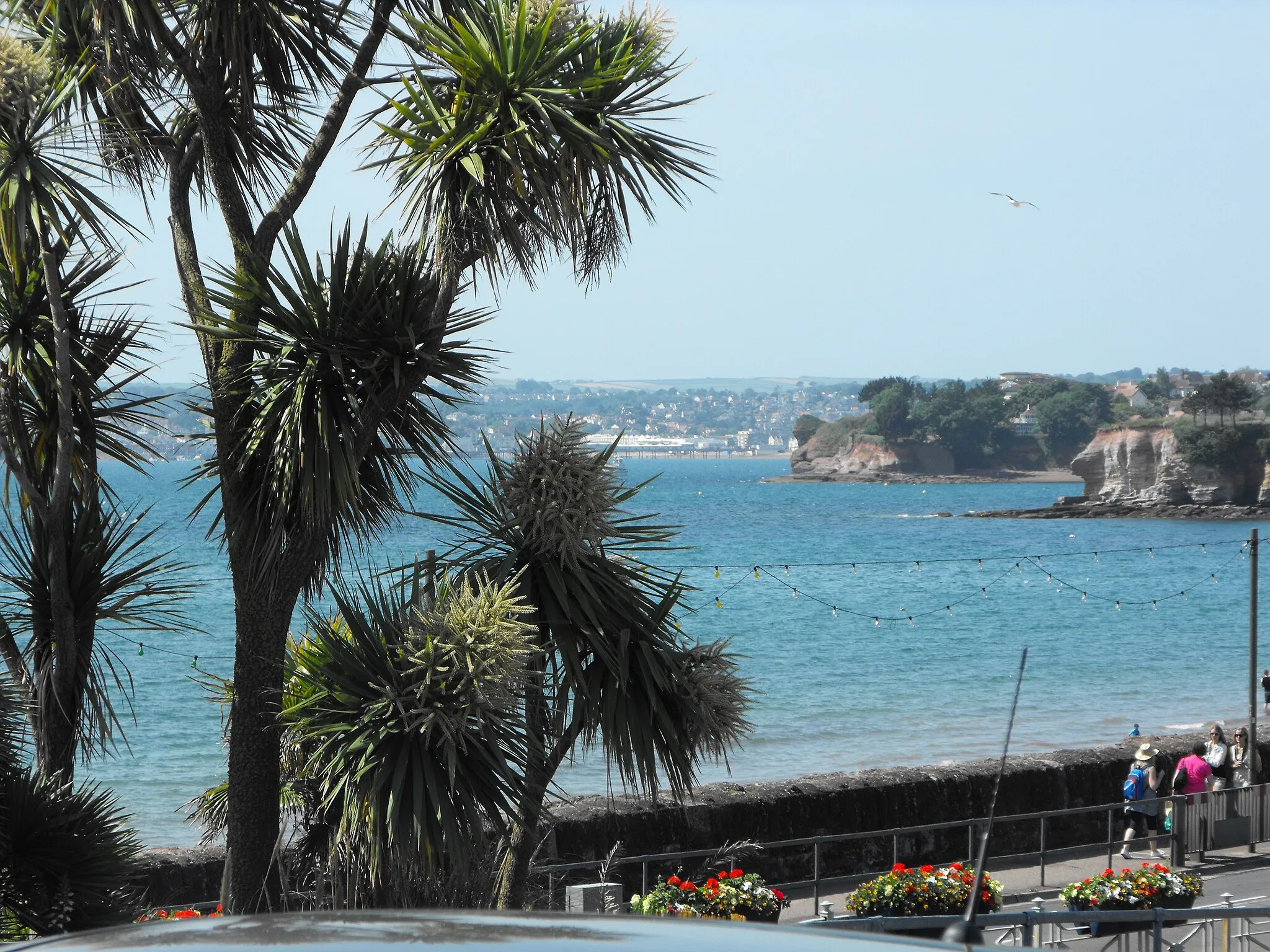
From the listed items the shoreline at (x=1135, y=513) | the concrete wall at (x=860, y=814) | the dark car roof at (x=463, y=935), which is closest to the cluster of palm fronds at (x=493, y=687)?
the dark car roof at (x=463, y=935)

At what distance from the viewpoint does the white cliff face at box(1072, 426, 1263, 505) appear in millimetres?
109500

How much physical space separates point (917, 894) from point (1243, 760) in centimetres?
1039

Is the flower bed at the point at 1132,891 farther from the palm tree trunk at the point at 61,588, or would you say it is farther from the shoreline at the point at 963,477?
the shoreline at the point at 963,477

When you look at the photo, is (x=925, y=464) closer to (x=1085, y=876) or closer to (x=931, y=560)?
(x=931, y=560)

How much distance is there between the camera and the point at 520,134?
5910 millimetres

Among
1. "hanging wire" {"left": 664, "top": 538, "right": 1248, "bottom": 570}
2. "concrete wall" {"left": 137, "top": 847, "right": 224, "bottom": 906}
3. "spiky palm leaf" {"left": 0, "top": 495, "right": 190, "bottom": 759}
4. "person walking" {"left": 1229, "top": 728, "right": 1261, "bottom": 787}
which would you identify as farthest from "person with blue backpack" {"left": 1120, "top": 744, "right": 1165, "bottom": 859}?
"hanging wire" {"left": 664, "top": 538, "right": 1248, "bottom": 570}

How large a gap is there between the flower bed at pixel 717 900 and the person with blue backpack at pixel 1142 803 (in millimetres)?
7287

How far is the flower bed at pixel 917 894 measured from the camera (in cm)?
1021

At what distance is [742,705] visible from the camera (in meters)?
6.61

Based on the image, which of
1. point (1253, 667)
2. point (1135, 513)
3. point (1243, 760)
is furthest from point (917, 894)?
point (1135, 513)

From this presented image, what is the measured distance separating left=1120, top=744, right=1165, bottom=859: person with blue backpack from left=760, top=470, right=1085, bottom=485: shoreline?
170727 mm

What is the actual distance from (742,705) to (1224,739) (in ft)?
47.3

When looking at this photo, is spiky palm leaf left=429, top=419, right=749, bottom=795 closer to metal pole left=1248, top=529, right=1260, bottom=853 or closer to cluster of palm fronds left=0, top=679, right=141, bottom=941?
cluster of palm fronds left=0, top=679, right=141, bottom=941

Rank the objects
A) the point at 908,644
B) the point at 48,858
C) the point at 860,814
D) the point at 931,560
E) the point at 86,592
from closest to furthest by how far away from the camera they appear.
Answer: the point at 48,858, the point at 86,592, the point at 860,814, the point at 908,644, the point at 931,560
